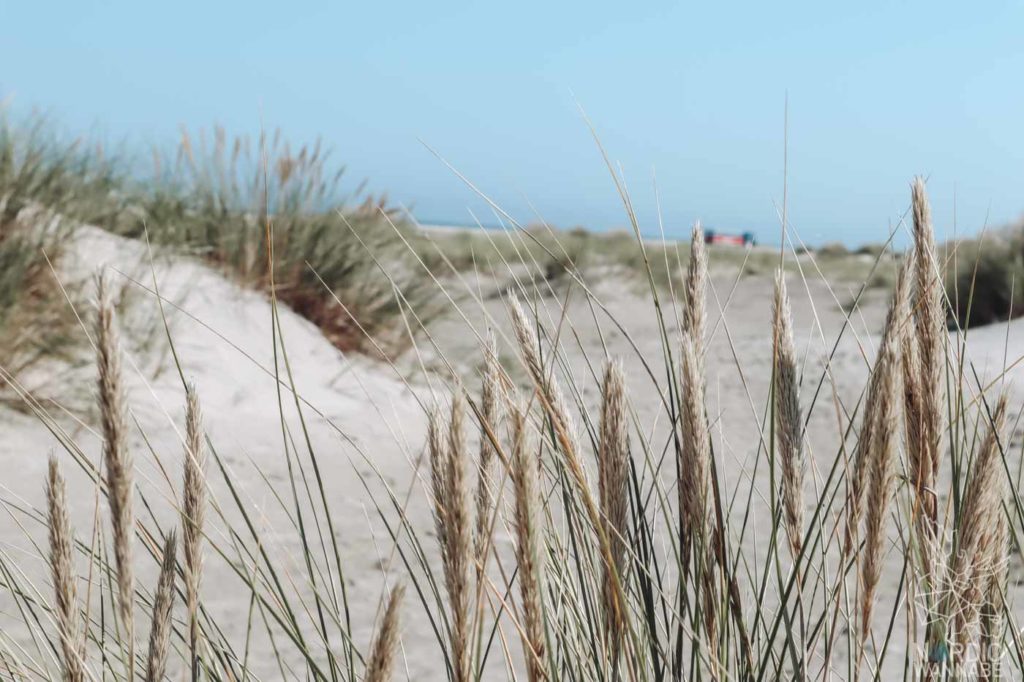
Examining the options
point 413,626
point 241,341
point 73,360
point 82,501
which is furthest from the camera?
point 241,341

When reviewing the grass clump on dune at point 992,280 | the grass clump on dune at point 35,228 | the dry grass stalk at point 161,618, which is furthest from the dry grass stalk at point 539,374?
the grass clump on dune at point 992,280

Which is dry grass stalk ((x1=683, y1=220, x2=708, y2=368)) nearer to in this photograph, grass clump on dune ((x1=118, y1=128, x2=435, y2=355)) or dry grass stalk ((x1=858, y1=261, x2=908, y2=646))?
dry grass stalk ((x1=858, y1=261, x2=908, y2=646))

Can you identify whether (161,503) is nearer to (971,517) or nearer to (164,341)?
(164,341)

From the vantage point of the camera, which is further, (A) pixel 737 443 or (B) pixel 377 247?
(B) pixel 377 247

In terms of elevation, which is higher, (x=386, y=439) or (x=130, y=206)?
(x=130, y=206)

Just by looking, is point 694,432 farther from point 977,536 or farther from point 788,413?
point 977,536

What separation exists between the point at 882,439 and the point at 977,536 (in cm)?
12

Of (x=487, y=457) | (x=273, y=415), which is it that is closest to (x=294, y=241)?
(x=273, y=415)

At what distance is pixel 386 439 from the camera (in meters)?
5.02

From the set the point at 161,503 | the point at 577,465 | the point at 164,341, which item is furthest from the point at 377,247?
the point at 577,465

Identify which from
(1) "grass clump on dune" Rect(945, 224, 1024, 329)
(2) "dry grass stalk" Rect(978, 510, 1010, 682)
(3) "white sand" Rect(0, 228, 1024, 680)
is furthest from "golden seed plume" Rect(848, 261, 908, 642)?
(1) "grass clump on dune" Rect(945, 224, 1024, 329)

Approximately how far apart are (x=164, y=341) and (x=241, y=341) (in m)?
0.68

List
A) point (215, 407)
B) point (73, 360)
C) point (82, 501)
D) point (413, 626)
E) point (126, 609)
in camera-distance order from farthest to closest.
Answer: point (215, 407) < point (73, 360) < point (82, 501) < point (413, 626) < point (126, 609)

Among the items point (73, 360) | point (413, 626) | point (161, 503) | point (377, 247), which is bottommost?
point (413, 626)
